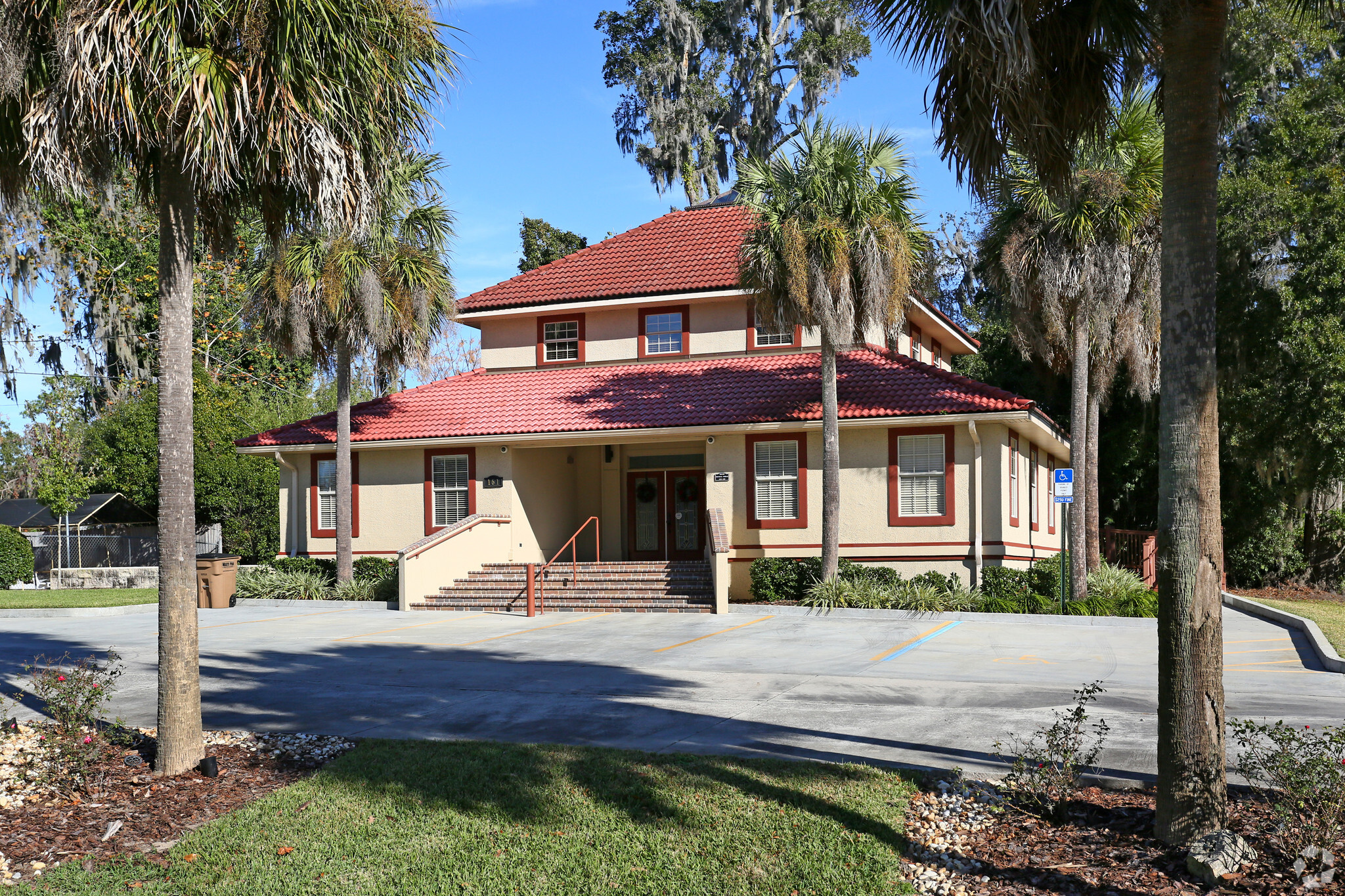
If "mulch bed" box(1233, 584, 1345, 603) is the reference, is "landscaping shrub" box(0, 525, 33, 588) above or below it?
above

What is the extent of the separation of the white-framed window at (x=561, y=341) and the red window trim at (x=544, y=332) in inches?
1.3

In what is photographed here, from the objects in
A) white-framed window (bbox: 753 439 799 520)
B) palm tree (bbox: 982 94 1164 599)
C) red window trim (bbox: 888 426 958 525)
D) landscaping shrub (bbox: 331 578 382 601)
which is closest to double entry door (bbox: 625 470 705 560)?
white-framed window (bbox: 753 439 799 520)

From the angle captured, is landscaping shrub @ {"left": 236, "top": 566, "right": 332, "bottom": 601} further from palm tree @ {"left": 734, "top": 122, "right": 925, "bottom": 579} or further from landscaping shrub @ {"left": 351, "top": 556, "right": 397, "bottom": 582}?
palm tree @ {"left": 734, "top": 122, "right": 925, "bottom": 579}

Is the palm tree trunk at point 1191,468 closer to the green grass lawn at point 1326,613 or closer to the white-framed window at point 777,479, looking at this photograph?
the green grass lawn at point 1326,613

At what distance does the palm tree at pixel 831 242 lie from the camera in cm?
1789

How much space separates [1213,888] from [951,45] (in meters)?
4.58

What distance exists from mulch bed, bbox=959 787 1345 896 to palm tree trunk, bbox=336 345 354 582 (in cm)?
1877

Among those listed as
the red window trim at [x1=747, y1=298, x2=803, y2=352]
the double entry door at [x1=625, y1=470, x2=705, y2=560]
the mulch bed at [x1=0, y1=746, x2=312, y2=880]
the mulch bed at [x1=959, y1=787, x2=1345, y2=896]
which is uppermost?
the red window trim at [x1=747, y1=298, x2=803, y2=352]

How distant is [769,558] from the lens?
20625 millimetres

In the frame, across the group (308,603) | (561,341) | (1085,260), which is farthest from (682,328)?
(308,603)

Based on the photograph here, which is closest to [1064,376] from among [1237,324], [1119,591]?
[1237,324]

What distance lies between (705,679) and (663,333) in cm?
1458

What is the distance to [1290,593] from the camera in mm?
28203

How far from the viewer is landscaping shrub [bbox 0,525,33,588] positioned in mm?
27828
